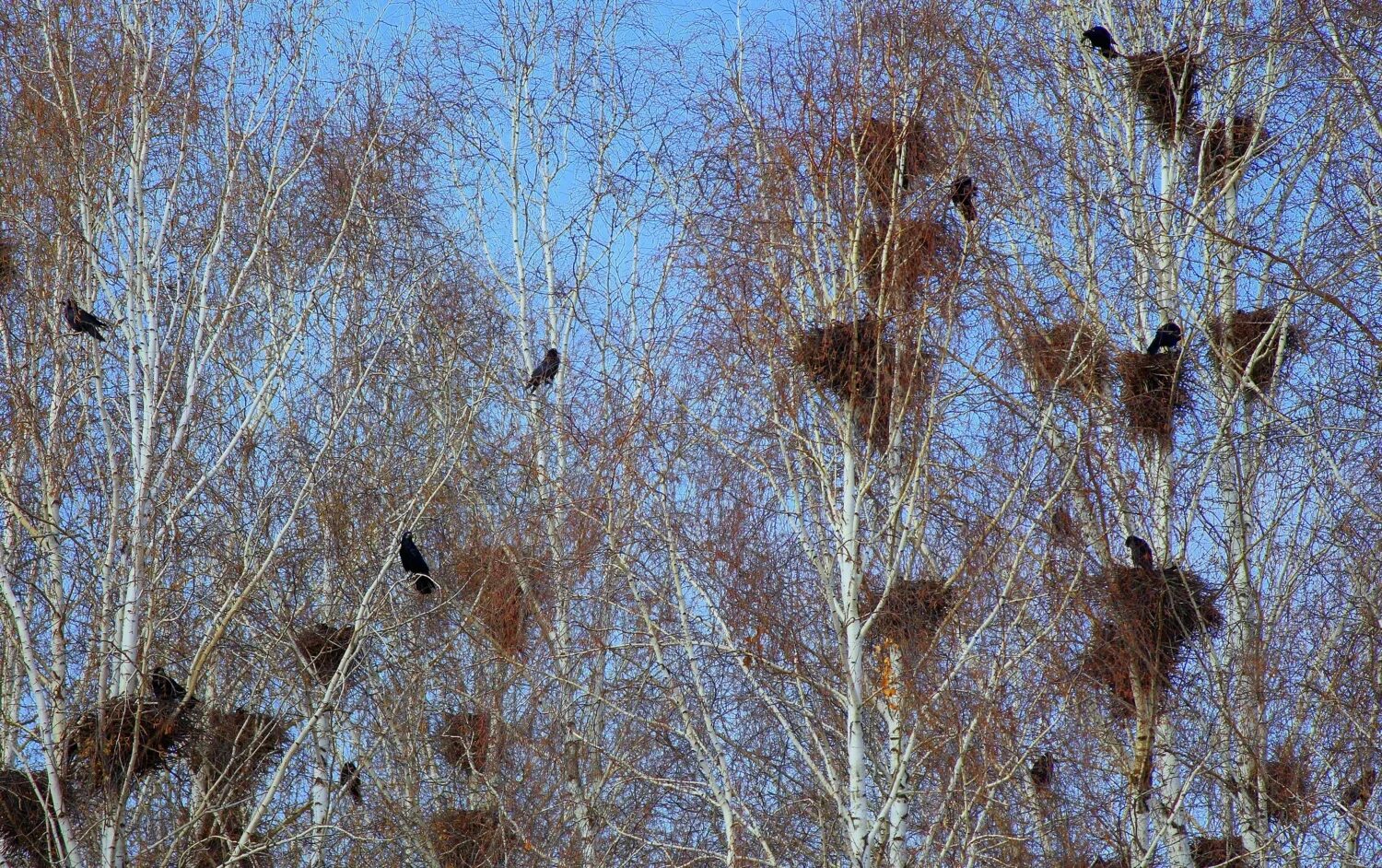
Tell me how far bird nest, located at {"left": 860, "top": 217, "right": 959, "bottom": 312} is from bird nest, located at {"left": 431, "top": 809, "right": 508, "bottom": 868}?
4465mm

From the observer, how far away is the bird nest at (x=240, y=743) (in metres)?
9.07

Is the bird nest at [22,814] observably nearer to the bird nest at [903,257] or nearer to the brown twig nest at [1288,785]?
the bird nest at [903,257]

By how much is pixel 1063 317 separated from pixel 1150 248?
34.5 inches

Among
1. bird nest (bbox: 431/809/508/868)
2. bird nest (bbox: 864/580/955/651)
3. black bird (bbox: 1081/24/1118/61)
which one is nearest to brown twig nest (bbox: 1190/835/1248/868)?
bird nest (bbox: 864/580/955/651)

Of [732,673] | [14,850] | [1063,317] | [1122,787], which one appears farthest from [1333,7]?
[14,850]

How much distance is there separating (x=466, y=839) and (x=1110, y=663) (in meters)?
4.45

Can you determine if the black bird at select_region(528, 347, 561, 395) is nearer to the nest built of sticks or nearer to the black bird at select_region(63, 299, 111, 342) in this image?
the black bird at select_region(63, 299, 111, 342)

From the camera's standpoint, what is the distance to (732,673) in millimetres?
10953

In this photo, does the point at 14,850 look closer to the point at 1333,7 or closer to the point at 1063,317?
the point at 1063,317

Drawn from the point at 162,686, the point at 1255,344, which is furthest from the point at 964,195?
the point at 162,686

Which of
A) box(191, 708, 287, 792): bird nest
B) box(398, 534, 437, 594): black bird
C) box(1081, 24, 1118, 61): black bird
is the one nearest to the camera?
box(191, 708, 287, 792): bird nest

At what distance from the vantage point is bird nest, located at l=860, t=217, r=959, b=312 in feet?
27.3

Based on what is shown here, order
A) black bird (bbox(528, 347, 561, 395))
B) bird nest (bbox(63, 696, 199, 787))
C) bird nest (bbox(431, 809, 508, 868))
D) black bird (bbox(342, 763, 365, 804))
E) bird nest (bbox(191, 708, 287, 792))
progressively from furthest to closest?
1. black bird (bbox(528, 347, 561, 395))
2. black bird (bbox(342, 763, 365, 804))
3. bird nest (bbox(431, 809, 508, 868))
4. bird nest (bbox(191, 708, 287, 792))
5. bird nest (bbox(63, 696, 199, 787))

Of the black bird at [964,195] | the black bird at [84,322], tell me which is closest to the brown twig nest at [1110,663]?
the black bird at [964,195]
